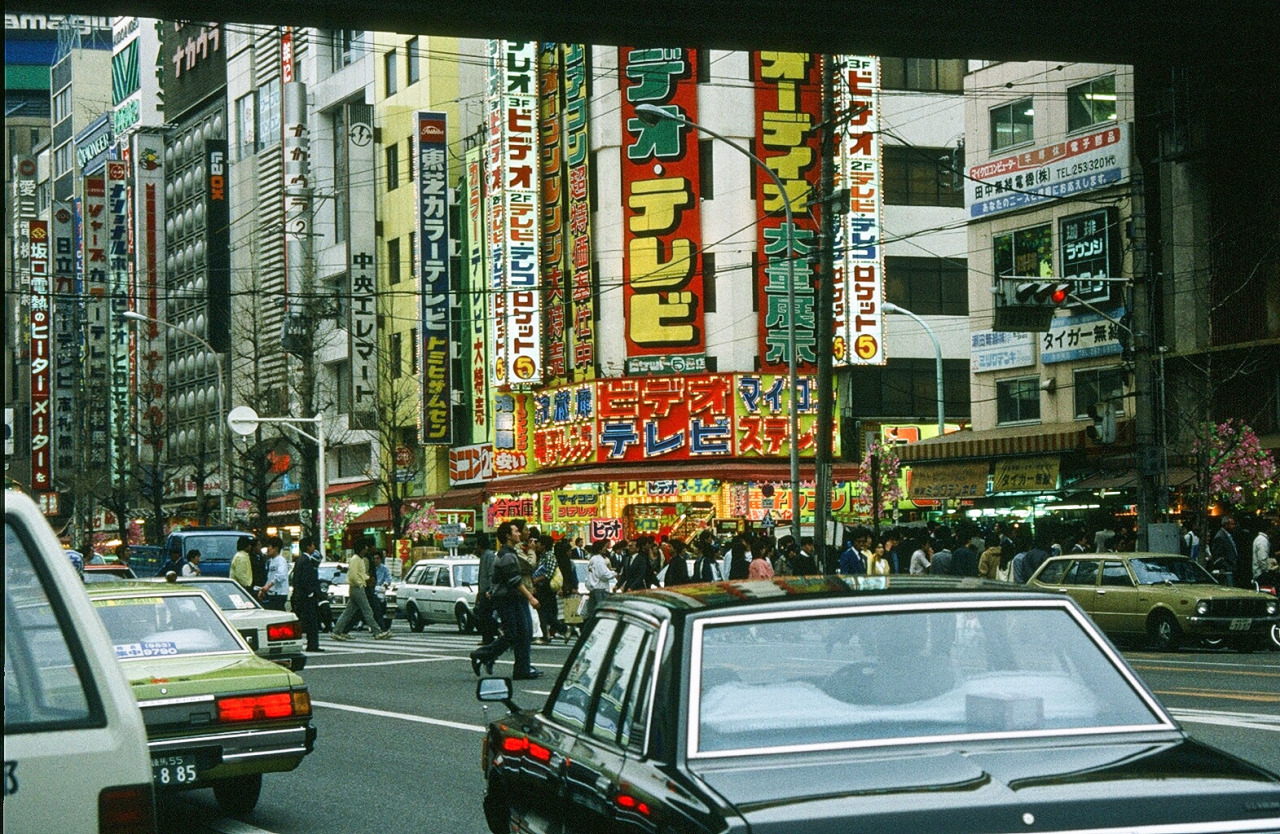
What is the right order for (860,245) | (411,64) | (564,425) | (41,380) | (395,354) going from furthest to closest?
(41,380)
(411,64)
(395,354)
(564,425)
(860,245)

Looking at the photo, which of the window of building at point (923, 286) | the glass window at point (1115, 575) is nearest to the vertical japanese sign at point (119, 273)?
the window of building at point (923, 286)

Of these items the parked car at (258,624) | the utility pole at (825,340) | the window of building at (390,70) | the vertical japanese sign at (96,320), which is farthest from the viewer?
the vertical japanese sign at (96,320)

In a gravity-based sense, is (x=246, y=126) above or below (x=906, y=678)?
above

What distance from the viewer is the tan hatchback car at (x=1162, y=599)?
79.9 feet

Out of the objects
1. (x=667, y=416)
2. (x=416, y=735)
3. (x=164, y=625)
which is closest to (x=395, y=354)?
(x=667, y=416)

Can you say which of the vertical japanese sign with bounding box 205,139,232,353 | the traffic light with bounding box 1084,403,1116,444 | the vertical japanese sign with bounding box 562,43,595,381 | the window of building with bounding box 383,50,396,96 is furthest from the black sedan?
the vertical japanese sign with bounding box 205,139,232,353

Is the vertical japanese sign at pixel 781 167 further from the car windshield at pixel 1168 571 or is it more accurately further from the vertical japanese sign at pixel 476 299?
the car windshield at pixel 1168 571

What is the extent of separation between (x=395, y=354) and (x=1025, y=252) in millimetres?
27467

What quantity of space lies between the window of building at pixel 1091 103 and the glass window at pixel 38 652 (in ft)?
128

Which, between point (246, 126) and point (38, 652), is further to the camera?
point (246, 126)

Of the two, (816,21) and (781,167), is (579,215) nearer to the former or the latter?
(781,167)

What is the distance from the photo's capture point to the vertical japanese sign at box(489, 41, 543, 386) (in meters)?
53.2

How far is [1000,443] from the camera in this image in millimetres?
41906

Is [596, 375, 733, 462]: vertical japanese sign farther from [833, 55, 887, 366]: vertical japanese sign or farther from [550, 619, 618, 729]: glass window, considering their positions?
[550, 619, 618, 729]: glass window
